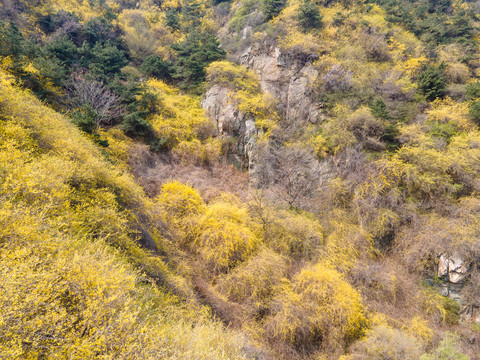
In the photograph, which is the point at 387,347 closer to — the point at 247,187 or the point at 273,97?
the point at 247,187

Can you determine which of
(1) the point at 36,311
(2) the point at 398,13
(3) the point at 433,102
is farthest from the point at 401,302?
(2) the point at 398,13

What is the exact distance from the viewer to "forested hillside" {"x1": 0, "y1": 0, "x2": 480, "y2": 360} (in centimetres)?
391

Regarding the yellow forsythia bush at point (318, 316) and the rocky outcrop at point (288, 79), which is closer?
the yellow forsythia bush at point (318, 316)

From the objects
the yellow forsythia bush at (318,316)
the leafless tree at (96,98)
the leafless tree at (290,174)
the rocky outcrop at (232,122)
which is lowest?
the yellow forsythia bush at (318,316)

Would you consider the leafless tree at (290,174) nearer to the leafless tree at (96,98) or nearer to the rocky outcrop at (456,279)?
the rocky outcrop at (456,279)

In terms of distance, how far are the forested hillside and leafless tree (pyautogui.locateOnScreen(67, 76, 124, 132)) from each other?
0.19 m

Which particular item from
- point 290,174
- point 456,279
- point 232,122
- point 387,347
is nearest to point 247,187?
point 290,174

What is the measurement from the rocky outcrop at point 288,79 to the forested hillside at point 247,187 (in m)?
0.15

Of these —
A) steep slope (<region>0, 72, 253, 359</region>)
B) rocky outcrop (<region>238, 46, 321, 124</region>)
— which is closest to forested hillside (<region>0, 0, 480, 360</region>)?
steep slope (<region>0, 72, 253, 359</region>)

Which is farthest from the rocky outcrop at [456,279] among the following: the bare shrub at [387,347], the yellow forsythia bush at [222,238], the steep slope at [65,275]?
the steep slope at [65,275]

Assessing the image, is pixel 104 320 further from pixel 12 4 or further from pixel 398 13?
pixel 398 13

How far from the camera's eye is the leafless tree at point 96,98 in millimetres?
12688

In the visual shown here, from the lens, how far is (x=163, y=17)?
24.0m

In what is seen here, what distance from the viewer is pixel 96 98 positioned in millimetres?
13320
